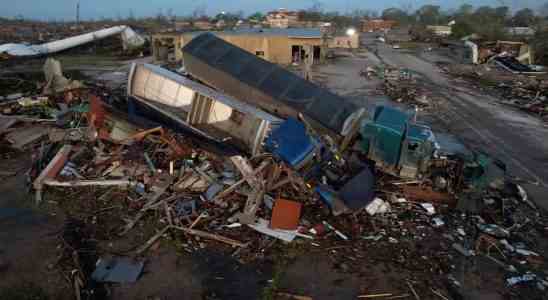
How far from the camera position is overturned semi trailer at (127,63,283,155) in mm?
8117

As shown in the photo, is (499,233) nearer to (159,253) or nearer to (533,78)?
(159,253)

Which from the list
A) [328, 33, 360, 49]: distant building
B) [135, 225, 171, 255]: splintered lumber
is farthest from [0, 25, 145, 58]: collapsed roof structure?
[135, 225, 171, 255]: splintered lumber

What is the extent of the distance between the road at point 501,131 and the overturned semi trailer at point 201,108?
668cm

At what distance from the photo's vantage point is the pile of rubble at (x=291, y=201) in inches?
224

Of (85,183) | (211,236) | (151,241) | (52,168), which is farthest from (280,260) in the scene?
(52,168)

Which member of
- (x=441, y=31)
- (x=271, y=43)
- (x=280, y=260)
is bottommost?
(x=280, y=260)

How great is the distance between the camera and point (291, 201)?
6.69 m

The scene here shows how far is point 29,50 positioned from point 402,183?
34.4 meters

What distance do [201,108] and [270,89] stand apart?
1938 millimetres

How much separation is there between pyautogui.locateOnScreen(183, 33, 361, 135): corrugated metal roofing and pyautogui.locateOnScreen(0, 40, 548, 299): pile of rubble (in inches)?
35.3

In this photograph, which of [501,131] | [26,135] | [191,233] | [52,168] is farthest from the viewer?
[501,131]

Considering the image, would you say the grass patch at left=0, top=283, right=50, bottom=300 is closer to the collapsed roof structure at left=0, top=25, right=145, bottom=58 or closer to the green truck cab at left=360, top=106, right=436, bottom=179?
the green truck cab at left=360, top=106, right=436, bottom=179

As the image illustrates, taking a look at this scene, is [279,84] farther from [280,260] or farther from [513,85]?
[513,85]

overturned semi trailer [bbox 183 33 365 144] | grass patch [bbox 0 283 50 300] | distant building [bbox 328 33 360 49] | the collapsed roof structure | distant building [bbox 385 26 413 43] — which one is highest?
distant building [bbox 385 26 413 43]
